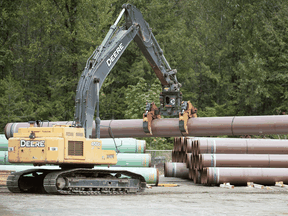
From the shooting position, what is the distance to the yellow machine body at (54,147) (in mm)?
13844

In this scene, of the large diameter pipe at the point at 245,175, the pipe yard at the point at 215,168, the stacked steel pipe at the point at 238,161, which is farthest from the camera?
the stacked steel pipe at the point at 238,161

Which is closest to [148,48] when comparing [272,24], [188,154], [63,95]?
[188,154]

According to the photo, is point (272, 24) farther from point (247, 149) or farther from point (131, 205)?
point (131, 205)

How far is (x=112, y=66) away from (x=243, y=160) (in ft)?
23.2

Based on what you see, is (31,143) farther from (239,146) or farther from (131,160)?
(239,146)

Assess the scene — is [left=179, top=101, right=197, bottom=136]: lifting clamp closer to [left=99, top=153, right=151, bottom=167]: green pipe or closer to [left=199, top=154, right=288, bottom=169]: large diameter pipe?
[left=199, top=154, right=288, bottom=169]: large diameter pipe

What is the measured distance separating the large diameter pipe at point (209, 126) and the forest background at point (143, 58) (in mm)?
16178

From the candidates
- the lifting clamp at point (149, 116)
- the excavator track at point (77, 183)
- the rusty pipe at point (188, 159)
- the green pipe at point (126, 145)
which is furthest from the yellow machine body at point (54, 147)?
the rusty pipe at point (188, 159)

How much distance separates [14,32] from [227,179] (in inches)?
1206

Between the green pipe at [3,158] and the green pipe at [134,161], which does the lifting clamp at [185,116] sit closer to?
the green pipe at [134,161]

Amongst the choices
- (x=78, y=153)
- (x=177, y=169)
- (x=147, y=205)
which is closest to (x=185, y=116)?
(x=177, y=169)

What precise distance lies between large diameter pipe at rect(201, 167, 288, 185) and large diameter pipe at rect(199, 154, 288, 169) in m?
0.41

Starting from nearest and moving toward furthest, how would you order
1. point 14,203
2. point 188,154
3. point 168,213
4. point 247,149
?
point 168,213
point 14,203
point 247,149
point 188,154

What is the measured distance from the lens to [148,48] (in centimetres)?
2023
